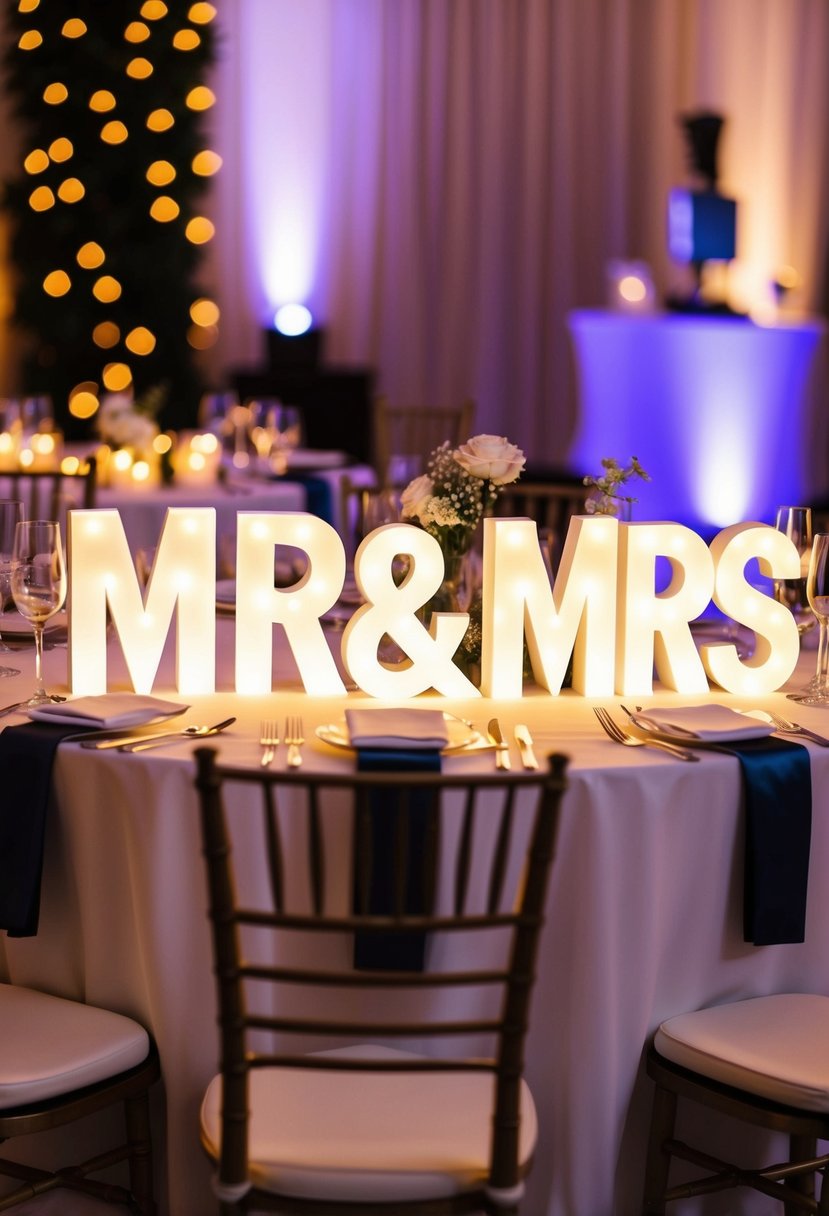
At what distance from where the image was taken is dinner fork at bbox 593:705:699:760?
2.16 meters

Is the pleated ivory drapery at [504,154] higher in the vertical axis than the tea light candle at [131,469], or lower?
higher

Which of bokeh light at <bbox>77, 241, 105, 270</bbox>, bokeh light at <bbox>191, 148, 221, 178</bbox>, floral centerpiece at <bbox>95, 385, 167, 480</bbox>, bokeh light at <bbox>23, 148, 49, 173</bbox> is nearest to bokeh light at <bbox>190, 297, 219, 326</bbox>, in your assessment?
bokeh light at <bbox>77, 241, 105, 270</bbox>

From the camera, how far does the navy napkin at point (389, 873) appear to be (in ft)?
6.77

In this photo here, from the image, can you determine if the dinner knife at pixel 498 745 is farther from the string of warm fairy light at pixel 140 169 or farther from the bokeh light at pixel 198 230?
the bokeh light at pixel 198 230

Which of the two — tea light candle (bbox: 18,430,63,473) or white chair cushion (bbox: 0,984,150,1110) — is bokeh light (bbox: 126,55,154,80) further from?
white chair cushion (bbox: 0,984,150,1110)

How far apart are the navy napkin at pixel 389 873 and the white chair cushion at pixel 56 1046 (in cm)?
36

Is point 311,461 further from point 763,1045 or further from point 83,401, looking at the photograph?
point 763,1045

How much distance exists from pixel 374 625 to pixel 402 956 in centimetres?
60

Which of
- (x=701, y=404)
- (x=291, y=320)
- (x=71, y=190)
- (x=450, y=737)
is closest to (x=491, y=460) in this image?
(x=450, y=737)

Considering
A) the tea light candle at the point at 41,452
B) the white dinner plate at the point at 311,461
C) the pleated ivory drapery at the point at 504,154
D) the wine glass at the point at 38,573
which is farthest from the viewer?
the pleated ivory drapery at the point at 504,154

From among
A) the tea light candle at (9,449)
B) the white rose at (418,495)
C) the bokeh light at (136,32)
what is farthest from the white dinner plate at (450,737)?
the bokeh light at (136,32)

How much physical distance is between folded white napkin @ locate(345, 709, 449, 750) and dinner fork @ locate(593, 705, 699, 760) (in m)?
0.26

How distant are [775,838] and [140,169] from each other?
6.36 meters

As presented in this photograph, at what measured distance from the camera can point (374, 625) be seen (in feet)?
8.02
